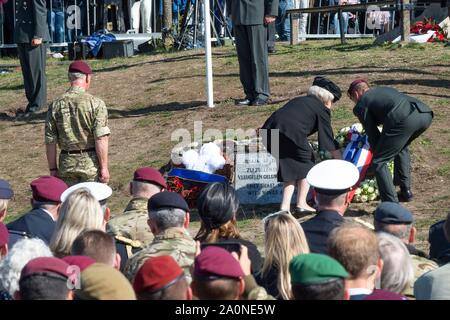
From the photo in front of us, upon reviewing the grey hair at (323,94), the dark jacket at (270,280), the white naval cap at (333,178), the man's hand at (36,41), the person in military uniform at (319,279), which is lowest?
the dark jacket at (270,280)

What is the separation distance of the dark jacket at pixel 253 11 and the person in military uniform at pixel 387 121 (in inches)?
134

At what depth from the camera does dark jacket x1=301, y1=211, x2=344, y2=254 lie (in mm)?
6891

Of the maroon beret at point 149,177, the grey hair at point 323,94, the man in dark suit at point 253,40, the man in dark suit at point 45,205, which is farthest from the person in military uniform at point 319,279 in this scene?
the man in dark suit at point 253,40

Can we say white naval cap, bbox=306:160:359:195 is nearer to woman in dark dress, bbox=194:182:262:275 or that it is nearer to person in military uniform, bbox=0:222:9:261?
woman in dark dress, bbox=194:182:262:275

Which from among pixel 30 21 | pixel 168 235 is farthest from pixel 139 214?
pixel 30 21

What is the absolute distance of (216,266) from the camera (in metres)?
4.97

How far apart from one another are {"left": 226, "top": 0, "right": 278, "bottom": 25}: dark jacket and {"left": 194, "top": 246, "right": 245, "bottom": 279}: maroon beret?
859 centimetres

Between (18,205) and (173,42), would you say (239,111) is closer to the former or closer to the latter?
(18,205)

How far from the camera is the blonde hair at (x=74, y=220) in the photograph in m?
6.76

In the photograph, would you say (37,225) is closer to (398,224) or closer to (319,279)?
(398,224)

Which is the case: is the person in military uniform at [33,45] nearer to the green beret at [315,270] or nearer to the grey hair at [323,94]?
the grey hair at [323,94]

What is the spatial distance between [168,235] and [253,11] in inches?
285

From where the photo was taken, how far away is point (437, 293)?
5785 millimetres

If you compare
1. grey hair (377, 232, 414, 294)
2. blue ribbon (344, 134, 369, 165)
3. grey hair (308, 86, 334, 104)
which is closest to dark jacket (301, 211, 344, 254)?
grey hair (377, 232, 414, 294)
